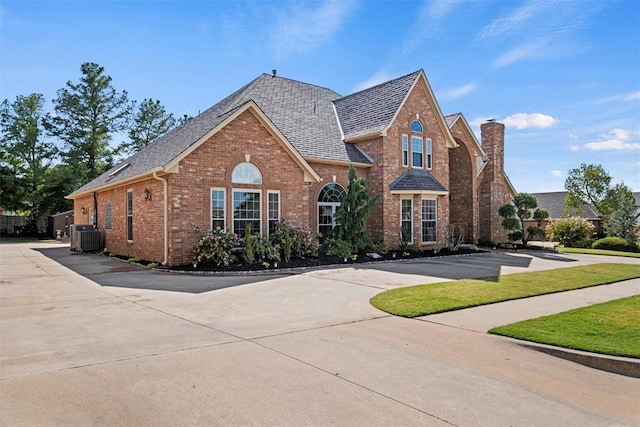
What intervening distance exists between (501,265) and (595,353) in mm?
11717

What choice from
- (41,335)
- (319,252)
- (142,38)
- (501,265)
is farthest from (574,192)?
(41,335)

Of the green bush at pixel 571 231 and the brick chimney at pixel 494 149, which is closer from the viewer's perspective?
the brick chimney at pixel 494 149

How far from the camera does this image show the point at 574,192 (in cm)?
4572

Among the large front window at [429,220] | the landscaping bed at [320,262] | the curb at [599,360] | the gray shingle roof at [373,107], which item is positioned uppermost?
the gray shingle roof at [373,107]

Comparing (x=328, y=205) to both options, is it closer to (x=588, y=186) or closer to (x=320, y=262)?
(x=320, y=262)

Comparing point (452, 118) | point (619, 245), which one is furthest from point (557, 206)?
point (452, 118)

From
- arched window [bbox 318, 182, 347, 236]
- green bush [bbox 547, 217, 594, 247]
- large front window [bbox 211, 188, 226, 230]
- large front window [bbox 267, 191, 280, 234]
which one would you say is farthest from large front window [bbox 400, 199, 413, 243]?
green bush [bbox 547, 217, 594, 247]

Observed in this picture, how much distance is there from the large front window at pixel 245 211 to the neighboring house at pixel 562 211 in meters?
36.4

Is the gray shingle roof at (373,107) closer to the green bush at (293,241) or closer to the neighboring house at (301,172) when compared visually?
the neighboring house at (301,172)

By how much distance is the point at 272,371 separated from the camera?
4918mm

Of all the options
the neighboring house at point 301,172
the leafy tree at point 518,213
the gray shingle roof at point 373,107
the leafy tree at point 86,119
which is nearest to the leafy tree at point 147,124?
→ the leafy tree at point 86,119

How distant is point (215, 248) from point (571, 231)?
82.4 feet

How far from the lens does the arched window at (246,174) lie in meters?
15.5

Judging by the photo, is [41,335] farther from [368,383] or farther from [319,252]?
[319,252]
